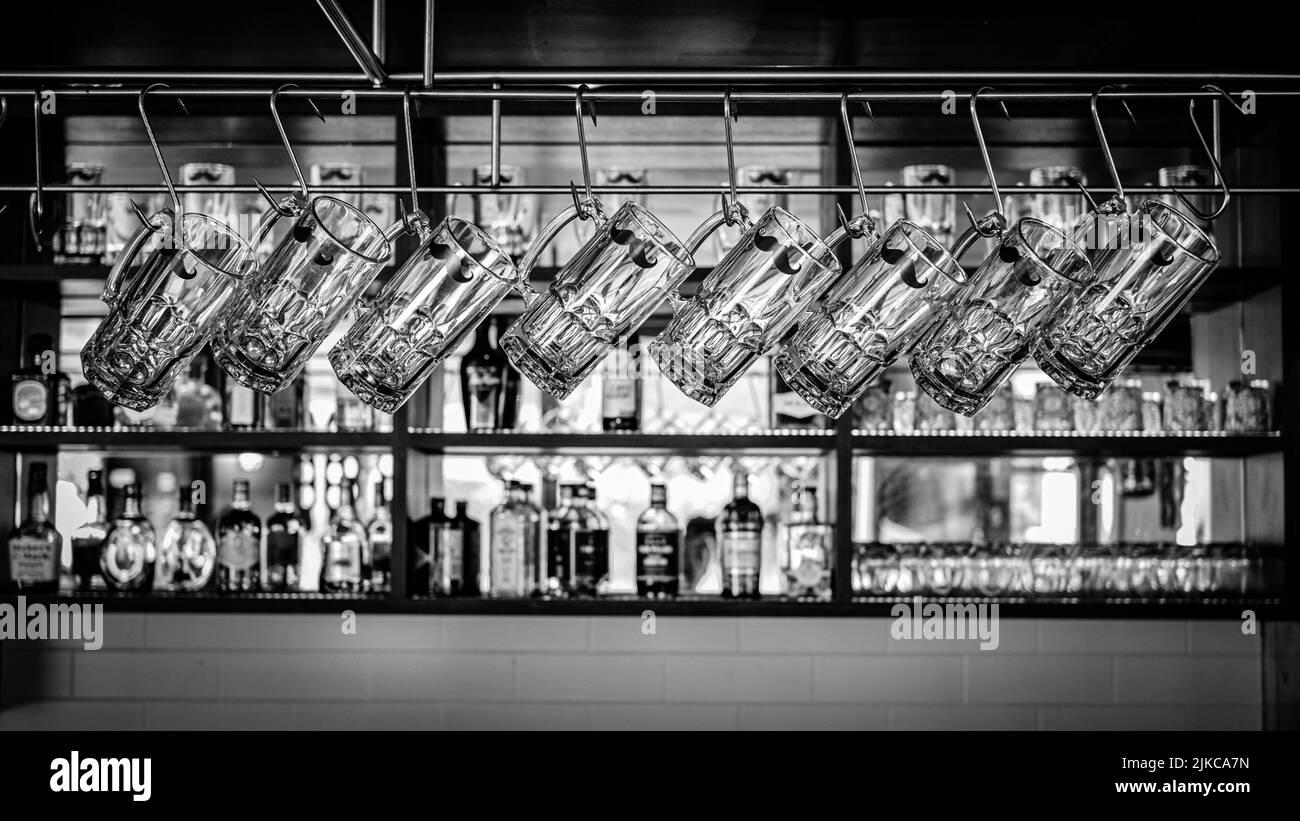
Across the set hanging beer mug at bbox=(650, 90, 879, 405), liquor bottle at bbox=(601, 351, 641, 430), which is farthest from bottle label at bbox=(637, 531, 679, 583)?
hanging beer mug at bbox=(650, 90, 879, 405)

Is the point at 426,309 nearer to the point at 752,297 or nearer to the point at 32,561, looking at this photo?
the point at 752,297

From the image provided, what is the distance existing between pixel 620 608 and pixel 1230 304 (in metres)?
1.51

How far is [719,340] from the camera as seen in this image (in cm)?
115

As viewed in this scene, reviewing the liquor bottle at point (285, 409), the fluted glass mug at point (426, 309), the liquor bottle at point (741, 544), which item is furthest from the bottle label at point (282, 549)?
the fluted glass mug at point (426, 309)

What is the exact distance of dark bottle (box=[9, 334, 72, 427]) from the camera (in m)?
2.31

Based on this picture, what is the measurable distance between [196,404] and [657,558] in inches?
42.2

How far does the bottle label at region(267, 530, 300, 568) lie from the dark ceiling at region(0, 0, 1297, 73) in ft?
3.26

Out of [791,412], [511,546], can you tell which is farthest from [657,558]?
[791,412]

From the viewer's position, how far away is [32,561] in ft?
7.64

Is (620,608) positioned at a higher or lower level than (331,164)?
lower

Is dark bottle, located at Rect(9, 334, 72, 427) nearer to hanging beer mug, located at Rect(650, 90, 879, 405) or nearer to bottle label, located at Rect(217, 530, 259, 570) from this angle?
bottle label, located at Rect(217, 530, 259, 570)

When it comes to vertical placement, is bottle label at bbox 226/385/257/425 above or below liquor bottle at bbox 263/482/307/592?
above

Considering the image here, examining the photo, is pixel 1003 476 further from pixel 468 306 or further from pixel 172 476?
pixel 172 476
